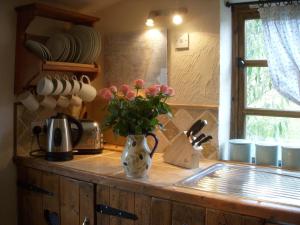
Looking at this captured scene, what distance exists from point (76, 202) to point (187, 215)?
0.65m

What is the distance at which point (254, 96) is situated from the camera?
2.19m

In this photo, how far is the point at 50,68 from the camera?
205cm

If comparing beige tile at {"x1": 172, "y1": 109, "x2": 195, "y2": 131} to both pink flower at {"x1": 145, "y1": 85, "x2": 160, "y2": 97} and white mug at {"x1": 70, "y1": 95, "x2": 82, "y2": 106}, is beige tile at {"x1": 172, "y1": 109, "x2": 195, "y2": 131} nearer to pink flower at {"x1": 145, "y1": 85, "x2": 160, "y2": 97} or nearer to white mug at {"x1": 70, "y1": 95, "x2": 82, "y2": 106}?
pink flower at {"x1": 145, "y1": 85, "x2": 160, "y2": 97}

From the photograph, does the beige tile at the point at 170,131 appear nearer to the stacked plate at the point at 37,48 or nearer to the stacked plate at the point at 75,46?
the stacked plate at the point at 75,46

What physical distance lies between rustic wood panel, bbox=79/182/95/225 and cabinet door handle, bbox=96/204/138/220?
4 centimetres

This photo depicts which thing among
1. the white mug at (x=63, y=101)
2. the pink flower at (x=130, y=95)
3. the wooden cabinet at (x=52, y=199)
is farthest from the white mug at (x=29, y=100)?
the pink flower at (x=130, y=95)

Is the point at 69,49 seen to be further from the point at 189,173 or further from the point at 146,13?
the point at 189,173

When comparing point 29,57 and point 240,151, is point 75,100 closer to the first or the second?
point 29,57

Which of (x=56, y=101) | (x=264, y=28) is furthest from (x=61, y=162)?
(x=264, y=28)

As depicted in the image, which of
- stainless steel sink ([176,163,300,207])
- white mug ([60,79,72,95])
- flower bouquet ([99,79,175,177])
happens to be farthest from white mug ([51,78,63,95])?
stainless steel sink ([176,163,300,207])

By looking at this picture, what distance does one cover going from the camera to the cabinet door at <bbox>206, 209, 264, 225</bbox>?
1350 mm

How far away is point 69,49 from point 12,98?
17.9 inches

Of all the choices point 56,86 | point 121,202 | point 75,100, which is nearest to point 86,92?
point 75,100

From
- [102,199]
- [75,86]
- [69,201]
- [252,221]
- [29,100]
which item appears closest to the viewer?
[252,221]
